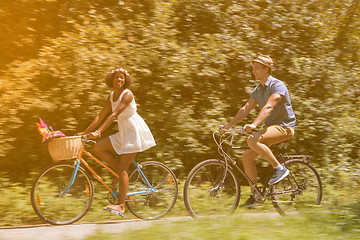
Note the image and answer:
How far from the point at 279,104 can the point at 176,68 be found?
2211 mm

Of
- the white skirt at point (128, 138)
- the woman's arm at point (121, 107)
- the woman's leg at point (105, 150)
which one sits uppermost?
the woman's arm at point (121, 107)

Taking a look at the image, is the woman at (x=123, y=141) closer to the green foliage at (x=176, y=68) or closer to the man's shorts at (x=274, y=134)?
the green foliage at (x=176, y=68)

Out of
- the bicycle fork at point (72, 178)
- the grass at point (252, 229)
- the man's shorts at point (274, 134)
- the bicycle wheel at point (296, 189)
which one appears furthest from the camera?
the bicycle wheel at point (296, 189)

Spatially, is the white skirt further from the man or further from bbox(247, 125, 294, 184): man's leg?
bbox(247, 125, 294, 184): man's leg

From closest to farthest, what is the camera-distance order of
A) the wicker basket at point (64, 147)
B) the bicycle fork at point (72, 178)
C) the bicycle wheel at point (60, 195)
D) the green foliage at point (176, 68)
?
1. the wicker basket at point (64, 147)
2. the bicycle wheel at point (60, 195)
3. the bicycle fork at point (72, 178)
4. the green foliage at point (176, 68)

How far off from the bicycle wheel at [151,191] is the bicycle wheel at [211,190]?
1.62 ft

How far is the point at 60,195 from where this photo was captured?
22.8 ft

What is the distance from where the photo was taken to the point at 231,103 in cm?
964

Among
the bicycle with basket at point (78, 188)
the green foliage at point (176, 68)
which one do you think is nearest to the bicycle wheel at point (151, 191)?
the bicycle with basket at point (78, 188)

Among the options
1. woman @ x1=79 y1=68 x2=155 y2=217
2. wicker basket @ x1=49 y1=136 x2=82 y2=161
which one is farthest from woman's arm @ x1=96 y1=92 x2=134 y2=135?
wicker basket @ x1=49 y1=136 x2=82 y2=161

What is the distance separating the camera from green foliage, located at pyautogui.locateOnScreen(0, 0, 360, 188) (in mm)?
8398

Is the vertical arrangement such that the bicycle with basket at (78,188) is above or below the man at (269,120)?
below

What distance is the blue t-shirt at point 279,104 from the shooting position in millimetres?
7086

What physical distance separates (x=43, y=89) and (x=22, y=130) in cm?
74
